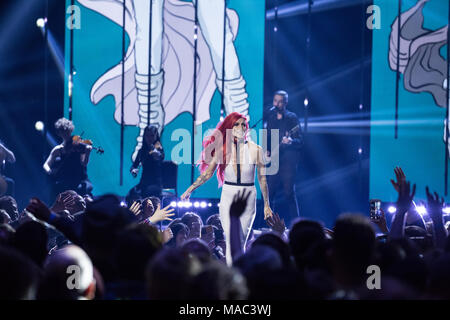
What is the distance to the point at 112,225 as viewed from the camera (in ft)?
8.96

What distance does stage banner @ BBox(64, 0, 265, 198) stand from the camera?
8898 millimetres

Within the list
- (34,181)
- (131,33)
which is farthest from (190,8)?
(34,181)

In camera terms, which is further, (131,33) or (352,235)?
(131,33)

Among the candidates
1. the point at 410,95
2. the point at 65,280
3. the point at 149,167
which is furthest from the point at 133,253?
the point at 410,95

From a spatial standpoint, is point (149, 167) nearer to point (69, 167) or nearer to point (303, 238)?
point (69, 167)

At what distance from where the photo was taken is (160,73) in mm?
9117

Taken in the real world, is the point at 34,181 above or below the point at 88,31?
below


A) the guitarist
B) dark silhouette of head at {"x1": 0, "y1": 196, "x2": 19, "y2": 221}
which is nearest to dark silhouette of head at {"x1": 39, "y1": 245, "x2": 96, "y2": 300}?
dark silhouette of head at {"x1": 0, "y1": 196, "x2": 19, "y2": 221}

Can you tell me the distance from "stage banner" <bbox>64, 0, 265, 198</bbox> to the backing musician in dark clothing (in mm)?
642

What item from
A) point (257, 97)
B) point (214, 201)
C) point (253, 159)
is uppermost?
point (257, 97)

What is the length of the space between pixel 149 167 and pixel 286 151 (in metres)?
2.16

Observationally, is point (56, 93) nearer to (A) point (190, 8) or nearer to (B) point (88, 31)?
(B) point (88, 31)

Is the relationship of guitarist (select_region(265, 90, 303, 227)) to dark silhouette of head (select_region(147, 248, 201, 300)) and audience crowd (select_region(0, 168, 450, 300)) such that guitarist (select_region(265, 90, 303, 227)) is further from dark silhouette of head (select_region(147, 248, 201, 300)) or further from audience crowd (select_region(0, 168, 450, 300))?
dark silhouette of head (select_region(147, 248, 201, 300))

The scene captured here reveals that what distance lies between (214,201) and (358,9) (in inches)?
155
